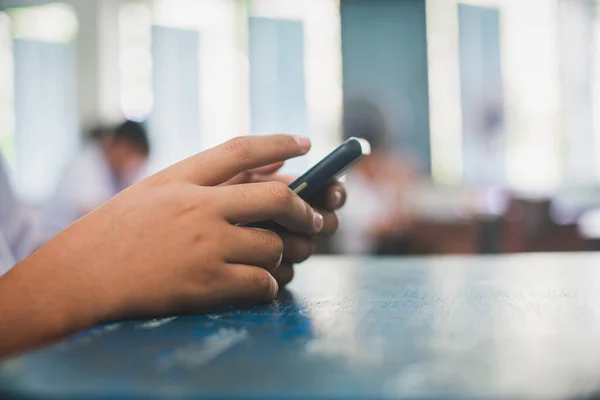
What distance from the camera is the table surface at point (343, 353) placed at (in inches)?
6.8

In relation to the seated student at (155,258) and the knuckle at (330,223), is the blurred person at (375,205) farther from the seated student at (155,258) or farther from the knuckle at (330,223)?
the seated student at (155,258)

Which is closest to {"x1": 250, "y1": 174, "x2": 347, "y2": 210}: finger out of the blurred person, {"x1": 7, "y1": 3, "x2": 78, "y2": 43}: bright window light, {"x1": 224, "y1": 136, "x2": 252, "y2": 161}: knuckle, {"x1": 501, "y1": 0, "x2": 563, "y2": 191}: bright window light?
{"x1": 224, "y1": 136, "x2": 252, "y2": 161}: knuckle

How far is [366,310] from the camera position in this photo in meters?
0.34

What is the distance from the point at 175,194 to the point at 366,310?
147 millimetres

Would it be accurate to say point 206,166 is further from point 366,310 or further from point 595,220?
point 595,220

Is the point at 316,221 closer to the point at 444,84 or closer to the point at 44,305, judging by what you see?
the point at 44,305

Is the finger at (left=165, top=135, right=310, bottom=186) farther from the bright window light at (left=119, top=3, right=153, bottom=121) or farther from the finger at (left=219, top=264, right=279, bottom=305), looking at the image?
the bright window light at (left=119, top=3, right=153, bottom=121)

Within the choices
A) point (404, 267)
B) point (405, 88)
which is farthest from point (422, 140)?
point (404, 267)

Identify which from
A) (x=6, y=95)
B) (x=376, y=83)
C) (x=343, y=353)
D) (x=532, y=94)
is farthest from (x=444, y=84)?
(x=343, y=353)

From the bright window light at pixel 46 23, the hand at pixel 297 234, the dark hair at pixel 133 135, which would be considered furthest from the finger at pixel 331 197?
the bright window light at pixel 46 23

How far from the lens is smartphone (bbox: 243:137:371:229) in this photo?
43 cm

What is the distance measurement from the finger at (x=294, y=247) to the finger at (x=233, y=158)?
0.08m

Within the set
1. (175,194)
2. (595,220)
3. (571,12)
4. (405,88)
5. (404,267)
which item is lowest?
(595,220)

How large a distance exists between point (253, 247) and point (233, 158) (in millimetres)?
75
